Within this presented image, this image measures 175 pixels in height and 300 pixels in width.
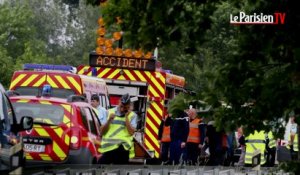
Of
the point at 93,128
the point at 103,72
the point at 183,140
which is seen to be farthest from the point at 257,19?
the point at 103,72

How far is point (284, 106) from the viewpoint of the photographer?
10820 millimetres

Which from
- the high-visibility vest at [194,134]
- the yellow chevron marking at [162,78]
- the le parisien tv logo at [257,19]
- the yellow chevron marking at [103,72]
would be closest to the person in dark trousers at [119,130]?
the le parisien tv logo at [257,19]

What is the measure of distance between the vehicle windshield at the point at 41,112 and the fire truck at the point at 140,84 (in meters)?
9.39

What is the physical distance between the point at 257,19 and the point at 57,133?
6.32m

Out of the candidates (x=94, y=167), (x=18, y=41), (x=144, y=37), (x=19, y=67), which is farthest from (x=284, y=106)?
(x=18, y=41)

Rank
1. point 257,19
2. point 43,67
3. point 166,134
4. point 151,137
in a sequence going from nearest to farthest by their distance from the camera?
1. point 257,19
2. point 43,67
3. point 166,134
4. point 151,137

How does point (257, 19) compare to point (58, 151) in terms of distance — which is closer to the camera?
point (257, 19)

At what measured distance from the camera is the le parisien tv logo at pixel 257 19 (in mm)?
11364

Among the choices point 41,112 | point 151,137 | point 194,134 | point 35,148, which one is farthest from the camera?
point 151,137

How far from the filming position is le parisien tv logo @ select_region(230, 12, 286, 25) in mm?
11364

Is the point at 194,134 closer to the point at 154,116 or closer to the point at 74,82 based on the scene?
the point at 154,116

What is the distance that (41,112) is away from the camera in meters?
17.9

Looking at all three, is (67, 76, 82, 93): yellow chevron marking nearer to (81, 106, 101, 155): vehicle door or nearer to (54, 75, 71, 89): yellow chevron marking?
(54, 75, 71, 89): yellow chevron marking

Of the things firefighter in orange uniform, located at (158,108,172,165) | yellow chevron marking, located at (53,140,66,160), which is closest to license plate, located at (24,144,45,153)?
yellow chevron marking, located at (53,140,66,160)
